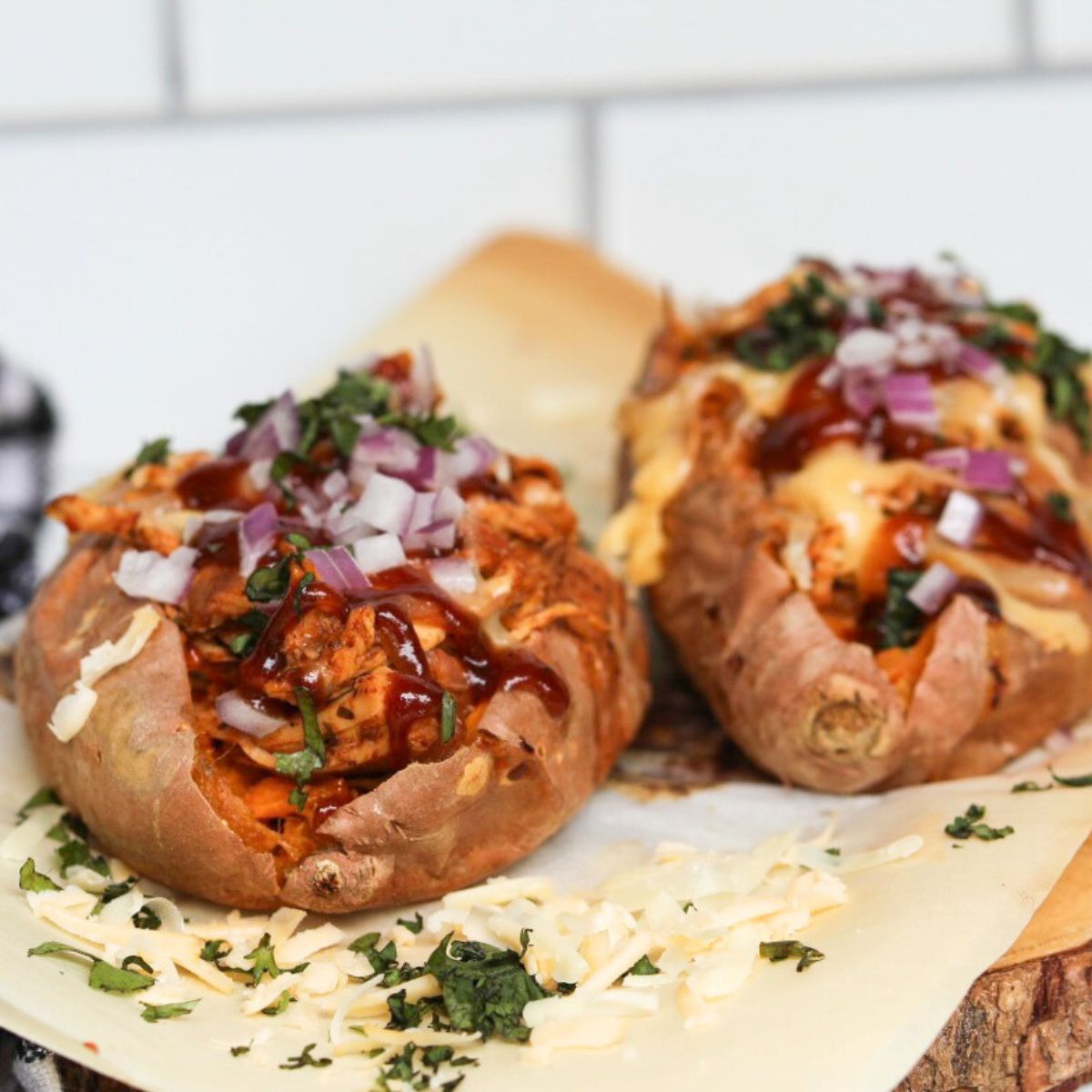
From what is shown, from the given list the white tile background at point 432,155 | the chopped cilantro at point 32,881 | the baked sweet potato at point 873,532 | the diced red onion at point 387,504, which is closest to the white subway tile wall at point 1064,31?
the white tile background at point 432,155

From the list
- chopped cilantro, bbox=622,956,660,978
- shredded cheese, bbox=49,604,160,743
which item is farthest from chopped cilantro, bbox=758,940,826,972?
shredded cheese, bbox=49,604,160,743

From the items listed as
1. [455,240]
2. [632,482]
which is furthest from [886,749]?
[455,240]

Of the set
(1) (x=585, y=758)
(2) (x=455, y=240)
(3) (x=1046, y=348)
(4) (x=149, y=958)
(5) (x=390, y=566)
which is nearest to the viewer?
(4) (x=149, y=958)

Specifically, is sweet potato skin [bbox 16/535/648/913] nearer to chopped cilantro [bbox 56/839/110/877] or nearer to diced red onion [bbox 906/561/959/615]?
chopped cilantro [bbox 56/839/110/877]

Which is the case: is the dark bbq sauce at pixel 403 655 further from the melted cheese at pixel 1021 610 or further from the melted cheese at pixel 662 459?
the melted cheese at pixel 1021 610

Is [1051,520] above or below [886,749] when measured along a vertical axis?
above

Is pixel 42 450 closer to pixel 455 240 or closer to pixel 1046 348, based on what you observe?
A: pixel 455 240
